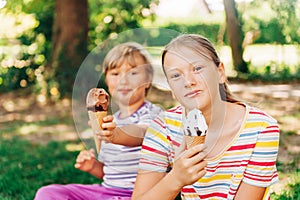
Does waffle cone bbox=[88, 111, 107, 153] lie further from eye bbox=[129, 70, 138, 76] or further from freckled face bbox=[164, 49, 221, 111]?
eye bbox=[129, 70, 138, 76]

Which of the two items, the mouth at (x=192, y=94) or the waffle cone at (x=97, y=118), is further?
the waffle cone at (x=97, y=118)

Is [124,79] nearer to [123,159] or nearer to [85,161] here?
[123,159]

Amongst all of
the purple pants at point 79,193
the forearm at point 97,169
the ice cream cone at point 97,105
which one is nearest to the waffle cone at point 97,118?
the ice cream cone at point 97,105

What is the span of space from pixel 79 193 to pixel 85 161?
180mm

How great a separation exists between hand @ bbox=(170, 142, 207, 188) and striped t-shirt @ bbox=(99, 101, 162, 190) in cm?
106

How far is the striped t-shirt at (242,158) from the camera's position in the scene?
1.94m

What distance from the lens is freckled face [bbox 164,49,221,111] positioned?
1.74 m

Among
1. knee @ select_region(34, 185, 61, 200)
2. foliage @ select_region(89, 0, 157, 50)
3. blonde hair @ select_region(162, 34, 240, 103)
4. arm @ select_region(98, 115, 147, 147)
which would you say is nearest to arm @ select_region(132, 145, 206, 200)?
arm @ select_region(98, 115, 147, 147)

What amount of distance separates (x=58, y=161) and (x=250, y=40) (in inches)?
255

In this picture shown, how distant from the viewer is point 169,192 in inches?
70.4

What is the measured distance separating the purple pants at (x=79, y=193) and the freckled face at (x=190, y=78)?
1093 millimetres

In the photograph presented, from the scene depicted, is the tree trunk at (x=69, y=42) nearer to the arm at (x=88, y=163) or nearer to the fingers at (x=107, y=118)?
the arm at (x=88, y=163)

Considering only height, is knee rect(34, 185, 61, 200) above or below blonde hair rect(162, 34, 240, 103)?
below

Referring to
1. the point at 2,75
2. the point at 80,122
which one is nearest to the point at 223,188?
the point at 80,122
